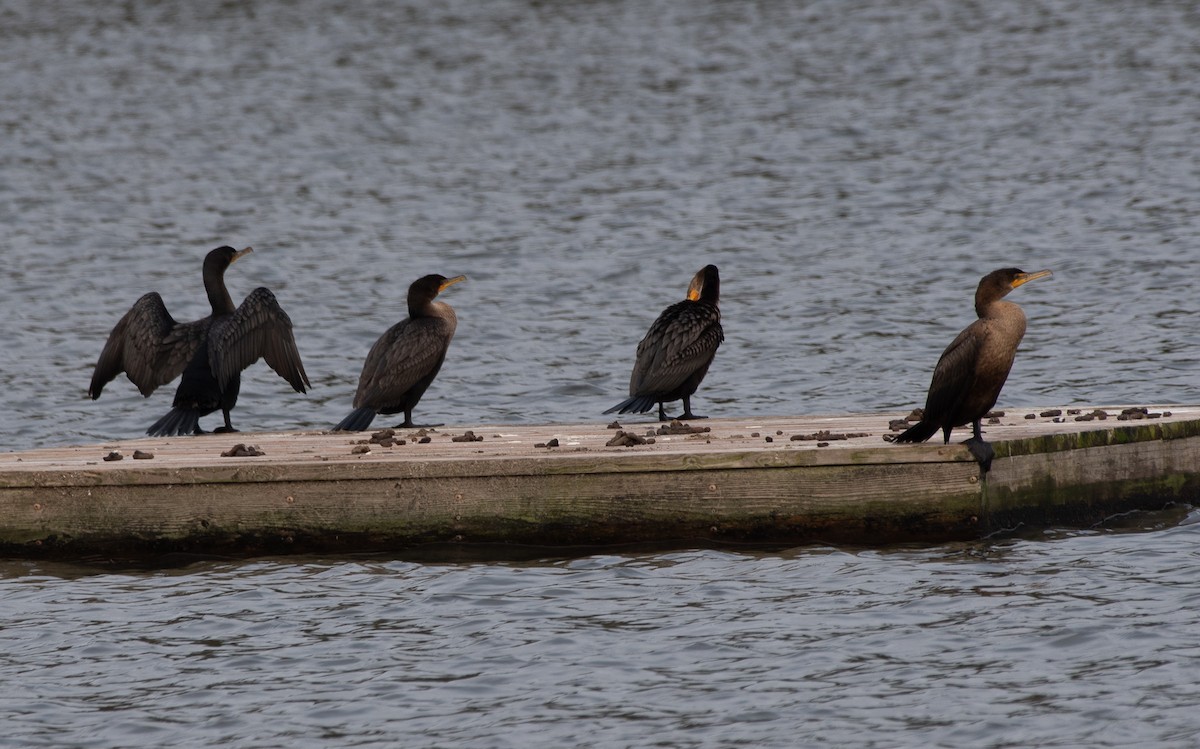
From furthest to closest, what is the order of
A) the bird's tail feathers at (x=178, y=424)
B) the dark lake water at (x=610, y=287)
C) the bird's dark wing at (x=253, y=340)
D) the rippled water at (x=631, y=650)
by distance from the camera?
the bird's tail feathers at (x=178, y=424) → the bird's dark wing at (x=253, y=340) → the dark lake water at (x=610, y=287) → the rippled water at (x=631, y=650)

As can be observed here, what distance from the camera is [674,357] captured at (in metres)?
10.4

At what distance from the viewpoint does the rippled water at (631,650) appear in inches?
257

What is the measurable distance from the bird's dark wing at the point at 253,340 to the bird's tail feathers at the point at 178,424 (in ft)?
1.17

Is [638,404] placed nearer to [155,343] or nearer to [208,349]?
[208,349]

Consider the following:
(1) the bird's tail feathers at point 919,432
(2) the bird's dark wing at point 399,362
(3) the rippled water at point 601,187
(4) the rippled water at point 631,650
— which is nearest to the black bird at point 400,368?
(2) the bird's dark wing at point 399,362

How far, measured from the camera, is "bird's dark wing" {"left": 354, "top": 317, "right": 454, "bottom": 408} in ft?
34.1

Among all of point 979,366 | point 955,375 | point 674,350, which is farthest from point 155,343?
point 979,366

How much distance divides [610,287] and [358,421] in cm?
924

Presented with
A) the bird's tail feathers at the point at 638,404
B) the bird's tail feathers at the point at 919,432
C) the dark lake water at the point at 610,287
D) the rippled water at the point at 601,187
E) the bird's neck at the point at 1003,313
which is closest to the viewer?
the dark lake water at the point at 610,287

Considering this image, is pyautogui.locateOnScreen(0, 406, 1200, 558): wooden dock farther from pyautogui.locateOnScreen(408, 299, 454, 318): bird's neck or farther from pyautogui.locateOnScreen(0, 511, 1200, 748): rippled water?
pyautogui.locateOnScreen(408, 299, 454, 318): bird's neck

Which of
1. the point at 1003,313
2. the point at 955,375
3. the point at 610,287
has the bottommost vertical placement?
the point at 955,375

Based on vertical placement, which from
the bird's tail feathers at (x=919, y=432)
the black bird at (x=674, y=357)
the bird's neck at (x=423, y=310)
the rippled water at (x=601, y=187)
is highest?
the rippled water at (x=601, y=187)

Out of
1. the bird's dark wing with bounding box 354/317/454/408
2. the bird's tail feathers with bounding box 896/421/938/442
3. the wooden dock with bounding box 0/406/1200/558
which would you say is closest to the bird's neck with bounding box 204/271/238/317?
the bird's dark wing with bounding box 354/317/454/408

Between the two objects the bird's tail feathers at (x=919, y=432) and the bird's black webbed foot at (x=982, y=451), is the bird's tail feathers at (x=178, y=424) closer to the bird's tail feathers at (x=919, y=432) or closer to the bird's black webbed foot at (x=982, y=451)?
the bird's tail feathers at (x=919, y=432)
